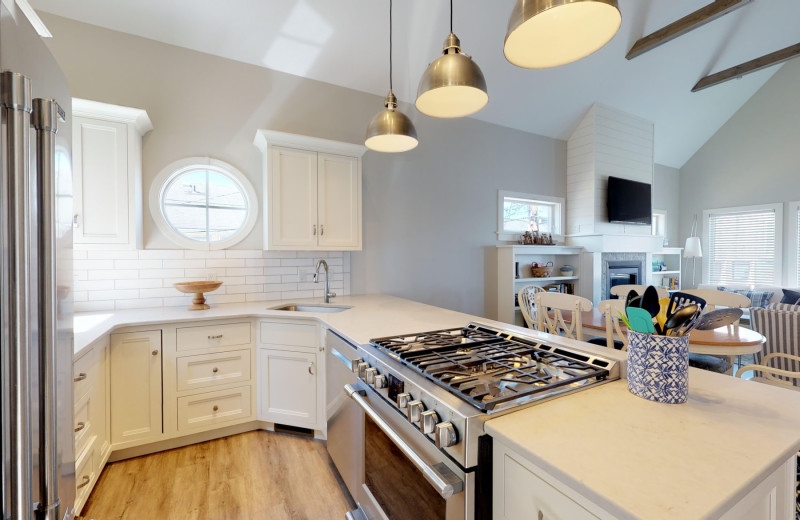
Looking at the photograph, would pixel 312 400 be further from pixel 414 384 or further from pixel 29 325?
pixel 29 325

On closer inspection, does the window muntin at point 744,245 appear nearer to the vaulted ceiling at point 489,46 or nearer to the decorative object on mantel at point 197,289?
the vaulted ceiling at point 489,46

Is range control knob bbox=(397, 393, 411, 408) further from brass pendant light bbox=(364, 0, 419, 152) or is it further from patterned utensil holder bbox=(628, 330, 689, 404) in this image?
brass pendant light bbox=(364, 0, 419, 152)

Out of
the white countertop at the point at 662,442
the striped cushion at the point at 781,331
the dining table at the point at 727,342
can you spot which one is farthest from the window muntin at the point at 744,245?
the white countertop at the point at 662,442

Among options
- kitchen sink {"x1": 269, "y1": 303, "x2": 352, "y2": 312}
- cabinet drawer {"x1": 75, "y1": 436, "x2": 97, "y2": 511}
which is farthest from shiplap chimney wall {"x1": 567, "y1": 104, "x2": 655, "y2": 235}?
cabinet drawer {"x1": 75, "y1": 436, "x2": 97, "y2": 511}

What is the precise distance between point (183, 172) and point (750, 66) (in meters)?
7.19

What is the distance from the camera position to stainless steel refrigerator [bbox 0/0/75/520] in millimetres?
637

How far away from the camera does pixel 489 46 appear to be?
3.36 m

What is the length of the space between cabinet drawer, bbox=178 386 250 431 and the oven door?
1237mm

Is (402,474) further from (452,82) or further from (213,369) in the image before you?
(213,369)

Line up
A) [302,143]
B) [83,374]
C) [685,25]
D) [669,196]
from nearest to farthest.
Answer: [83,374] → [302,143] → [685,25] → [669,196]

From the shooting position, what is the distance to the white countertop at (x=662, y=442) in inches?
22.4

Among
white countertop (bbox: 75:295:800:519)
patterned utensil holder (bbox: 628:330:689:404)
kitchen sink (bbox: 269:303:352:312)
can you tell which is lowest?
kitchen sink (bbox: 269:303:352:312)

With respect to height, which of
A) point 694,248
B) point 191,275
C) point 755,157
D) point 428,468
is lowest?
point 428,468

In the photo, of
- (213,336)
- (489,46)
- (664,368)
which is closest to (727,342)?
(664,368)
